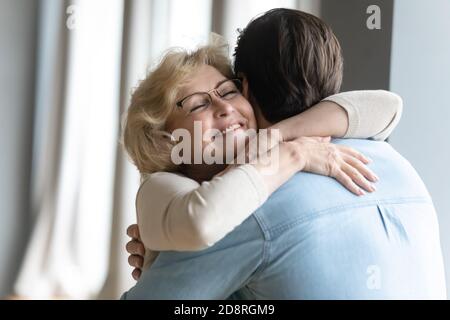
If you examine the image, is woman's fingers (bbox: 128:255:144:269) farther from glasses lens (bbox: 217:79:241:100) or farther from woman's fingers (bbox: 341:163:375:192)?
woman's fingers (bbox: 341:163:375:192)

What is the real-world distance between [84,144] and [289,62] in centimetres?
149

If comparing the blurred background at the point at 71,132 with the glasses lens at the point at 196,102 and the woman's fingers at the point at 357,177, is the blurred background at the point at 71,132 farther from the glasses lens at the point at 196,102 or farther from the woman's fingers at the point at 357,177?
the woman's fingers at the point at 357,177

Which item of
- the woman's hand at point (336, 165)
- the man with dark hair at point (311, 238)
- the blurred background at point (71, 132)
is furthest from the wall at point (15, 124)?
the woman's hand at point (336, 165)

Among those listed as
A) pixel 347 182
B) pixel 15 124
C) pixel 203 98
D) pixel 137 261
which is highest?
pixel 203 98

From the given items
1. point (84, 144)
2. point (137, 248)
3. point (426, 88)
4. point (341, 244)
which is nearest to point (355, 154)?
point (341, 244)

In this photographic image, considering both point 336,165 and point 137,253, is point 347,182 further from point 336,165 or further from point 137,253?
point 137,253

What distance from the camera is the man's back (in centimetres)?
81

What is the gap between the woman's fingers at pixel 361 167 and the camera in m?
0.89

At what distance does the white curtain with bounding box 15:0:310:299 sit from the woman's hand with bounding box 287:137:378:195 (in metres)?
1.42

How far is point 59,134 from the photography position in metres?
2.30

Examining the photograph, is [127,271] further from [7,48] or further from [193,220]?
[193,220]

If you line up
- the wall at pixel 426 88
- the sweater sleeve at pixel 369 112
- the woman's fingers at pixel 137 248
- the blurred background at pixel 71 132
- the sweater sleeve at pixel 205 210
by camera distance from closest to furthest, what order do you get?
1. the sweater sleeve at pixel 205 210
2. the sweater sleeve at pixel 369 112
3. the woman's fingers at pixel 137 248
4. the wall at pixel 426 88
5. the blurred background at pixel 71 132

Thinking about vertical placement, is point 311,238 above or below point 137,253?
above

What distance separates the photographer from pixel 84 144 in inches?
90.2
